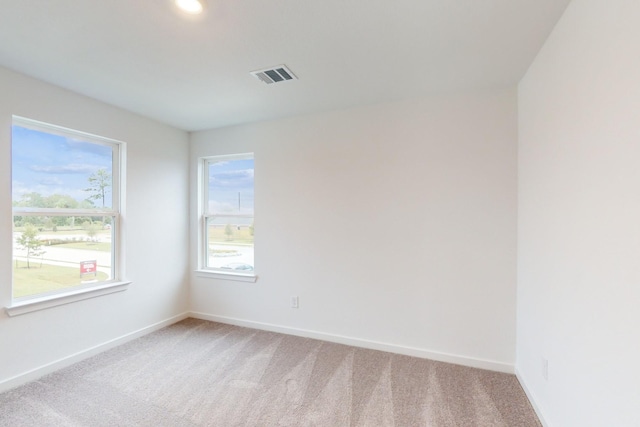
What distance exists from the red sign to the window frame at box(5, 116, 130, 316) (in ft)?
0.41

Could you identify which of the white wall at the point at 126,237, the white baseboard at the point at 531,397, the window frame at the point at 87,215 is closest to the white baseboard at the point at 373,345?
the white baseboard at the point at 531,397

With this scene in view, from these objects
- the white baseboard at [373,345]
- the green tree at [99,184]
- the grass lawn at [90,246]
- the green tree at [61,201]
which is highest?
the green tree at [99,184]

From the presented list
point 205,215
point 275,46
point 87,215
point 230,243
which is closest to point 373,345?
point 230,243

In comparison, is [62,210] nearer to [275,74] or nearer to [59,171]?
[59,171]

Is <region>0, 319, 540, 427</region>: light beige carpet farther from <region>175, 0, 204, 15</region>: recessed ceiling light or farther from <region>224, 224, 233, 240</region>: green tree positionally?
<region>175, 0, 204, 15</region>: recessed ceiling light

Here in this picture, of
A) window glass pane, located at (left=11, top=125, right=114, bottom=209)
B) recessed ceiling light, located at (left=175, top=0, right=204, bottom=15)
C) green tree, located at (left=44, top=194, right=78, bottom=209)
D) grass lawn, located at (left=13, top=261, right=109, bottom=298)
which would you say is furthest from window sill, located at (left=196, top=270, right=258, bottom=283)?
recessed ceiling light, located at (left=175, top=0, right=204, bottom=15)

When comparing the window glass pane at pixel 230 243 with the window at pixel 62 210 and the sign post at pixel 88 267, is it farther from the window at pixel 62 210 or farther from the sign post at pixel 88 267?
the sign post at pixel 88 267

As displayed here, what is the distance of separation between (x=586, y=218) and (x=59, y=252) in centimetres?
391

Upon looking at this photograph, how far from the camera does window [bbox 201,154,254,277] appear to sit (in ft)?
11.8

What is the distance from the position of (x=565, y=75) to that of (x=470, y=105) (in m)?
0.97

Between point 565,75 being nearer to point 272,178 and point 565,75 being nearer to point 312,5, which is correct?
point 312,5

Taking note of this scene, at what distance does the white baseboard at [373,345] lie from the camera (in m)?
2.49

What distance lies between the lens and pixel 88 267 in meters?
2.87

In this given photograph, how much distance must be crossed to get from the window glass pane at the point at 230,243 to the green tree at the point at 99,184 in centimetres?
119
